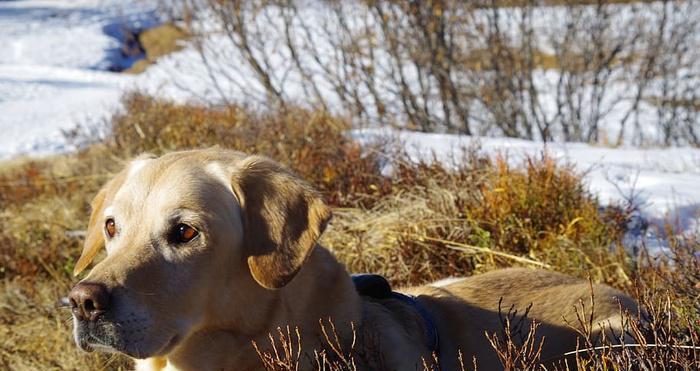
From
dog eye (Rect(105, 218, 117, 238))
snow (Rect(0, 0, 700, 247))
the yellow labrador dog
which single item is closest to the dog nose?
the yellow labrador dog

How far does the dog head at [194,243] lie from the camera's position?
2.73 metres

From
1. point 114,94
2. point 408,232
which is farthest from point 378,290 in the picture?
point 114,94

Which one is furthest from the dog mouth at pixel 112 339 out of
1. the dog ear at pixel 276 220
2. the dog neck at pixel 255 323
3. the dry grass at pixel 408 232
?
the dry grass at pixel 408 232

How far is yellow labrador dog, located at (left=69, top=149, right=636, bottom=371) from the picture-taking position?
2732mm

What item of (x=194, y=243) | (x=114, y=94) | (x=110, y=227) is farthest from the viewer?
(x=114, y=94)

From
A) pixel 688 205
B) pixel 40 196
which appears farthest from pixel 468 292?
pixel 40 196

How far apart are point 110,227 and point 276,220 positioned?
0.66 m

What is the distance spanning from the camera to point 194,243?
2914mm

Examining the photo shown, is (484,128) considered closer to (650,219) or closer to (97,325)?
(650,219)

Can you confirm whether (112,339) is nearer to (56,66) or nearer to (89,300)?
(89,300)

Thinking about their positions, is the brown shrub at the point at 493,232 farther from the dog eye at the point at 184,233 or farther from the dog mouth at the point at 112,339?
the dog mouth at the point at 112,339

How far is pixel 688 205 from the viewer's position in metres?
5.76

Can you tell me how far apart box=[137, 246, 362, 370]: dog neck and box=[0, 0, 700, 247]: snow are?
2.74m

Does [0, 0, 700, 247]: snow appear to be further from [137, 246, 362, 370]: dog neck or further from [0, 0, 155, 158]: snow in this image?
[137, 246, 362, 370]: dog neck
